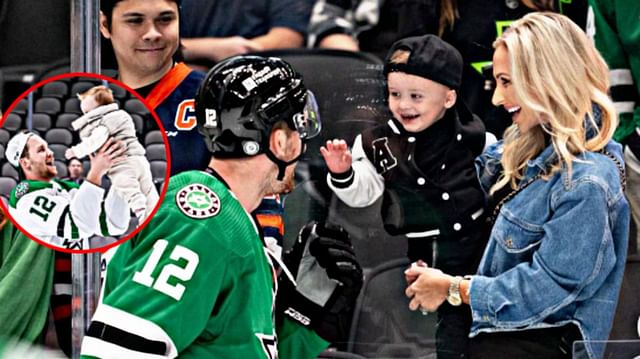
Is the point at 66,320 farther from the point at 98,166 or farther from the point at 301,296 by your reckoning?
the point at 301,296

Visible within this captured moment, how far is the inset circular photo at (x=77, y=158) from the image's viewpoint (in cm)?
253

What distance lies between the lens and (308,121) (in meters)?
2.47

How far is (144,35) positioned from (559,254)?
1.22m

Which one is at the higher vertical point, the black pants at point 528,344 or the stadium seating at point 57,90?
the stadium seating at point 57,90

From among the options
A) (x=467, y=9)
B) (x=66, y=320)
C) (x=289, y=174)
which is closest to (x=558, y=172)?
(x=467, y=9)

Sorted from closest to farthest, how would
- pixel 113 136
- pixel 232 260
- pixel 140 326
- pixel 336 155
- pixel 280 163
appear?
pixel 140 326, pixel 232 260, pixel 280 163, pixel 113 136, pixel 336 155

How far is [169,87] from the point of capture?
8.68 ft

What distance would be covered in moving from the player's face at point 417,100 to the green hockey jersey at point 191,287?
1.77 ft

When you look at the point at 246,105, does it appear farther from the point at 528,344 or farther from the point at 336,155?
the point at 528,344

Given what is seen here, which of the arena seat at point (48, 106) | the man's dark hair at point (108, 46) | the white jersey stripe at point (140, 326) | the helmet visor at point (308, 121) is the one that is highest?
the man's dark hair at point (108, 46)

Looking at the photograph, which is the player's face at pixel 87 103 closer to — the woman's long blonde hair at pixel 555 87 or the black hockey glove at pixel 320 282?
the black hockey glove at pixel 320 282

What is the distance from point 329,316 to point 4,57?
44.4 inches

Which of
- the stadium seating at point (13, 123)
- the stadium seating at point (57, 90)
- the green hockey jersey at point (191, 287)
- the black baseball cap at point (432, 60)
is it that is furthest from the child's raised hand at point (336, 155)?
the stadium seating at point (13, 123)

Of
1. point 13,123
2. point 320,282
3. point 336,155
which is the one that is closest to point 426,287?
point 320,282
